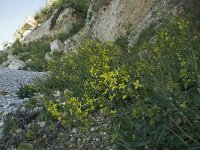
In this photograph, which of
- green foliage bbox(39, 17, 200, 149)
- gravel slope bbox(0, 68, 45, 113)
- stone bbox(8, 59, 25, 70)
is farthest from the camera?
stone bbox(8, 59, 25, 70)

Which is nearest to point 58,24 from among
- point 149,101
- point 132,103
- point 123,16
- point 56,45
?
point 56,45

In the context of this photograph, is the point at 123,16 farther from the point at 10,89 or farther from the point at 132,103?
the point at 132,103

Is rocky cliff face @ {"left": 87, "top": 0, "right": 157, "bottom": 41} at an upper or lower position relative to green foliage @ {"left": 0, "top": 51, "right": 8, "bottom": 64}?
upper

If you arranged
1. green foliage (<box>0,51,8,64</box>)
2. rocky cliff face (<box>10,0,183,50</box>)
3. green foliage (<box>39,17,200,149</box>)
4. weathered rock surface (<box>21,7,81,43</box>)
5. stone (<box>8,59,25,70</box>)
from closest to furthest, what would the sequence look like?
1. green foliage (<box>39,17,200,149</box>)
2. rocky cliff face (<box>10,0,183,50</box>)
3. stone (<box>8,59,25,70</box>)
4. weathered rock surface (<box>21,7,81,43</box>)
5. green foliage (<box>0,51,8,64</box>)

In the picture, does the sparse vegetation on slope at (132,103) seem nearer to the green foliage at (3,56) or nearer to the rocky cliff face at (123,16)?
the rocky cliff face at (123,16)

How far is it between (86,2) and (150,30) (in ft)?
49.9

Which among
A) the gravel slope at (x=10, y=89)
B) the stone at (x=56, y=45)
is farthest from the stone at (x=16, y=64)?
the gravel slope at (x=10, y=89)

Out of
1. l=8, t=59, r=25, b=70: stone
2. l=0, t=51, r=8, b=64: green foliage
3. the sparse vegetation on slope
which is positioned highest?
the sparse vegetation on slope

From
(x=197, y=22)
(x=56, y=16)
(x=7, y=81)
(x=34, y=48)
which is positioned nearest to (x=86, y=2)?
(x=56, y=16)

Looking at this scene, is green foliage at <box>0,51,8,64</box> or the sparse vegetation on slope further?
green foliage at <box>0,51,8,64</box>

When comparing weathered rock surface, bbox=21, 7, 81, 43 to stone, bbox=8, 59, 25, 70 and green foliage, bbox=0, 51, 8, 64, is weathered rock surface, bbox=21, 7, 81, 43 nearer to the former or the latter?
green foliage, bbox=0, 51, 8, 64

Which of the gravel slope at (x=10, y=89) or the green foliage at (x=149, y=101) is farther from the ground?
the green foliage at (x=149, y=101)

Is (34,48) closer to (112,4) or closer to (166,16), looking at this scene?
(112,4)

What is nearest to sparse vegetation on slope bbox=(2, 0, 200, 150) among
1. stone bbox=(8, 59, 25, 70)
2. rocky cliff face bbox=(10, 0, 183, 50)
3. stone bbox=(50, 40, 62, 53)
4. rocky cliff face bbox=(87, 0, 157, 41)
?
rocky cliff face bbox=(10, 0, 183, 50)
